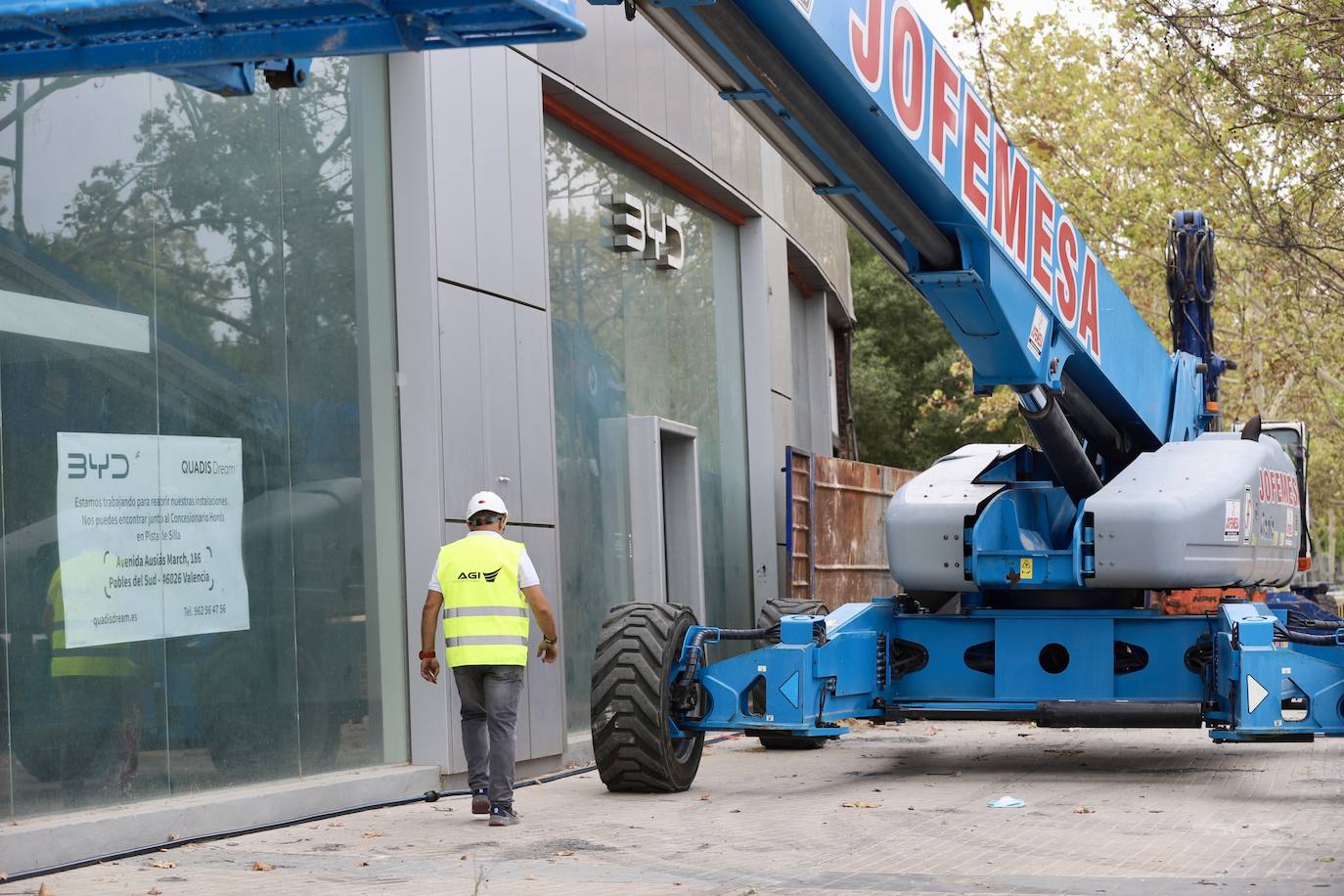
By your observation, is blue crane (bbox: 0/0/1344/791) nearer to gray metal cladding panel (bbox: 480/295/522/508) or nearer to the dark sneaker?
the dark sneaker

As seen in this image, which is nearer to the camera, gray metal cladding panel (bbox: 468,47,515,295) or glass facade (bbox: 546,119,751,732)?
gray metal cladding panel (bbox: 468,47,515,295)

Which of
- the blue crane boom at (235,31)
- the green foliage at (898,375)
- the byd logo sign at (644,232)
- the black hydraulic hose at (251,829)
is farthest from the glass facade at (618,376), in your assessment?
the green foliage at (898,375)

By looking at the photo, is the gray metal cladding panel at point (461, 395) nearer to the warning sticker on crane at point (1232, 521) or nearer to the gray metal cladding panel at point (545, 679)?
the gray metal cladding panel at point (545, 679)

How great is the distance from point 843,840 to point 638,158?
806 cm

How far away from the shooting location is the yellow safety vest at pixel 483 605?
900 cm

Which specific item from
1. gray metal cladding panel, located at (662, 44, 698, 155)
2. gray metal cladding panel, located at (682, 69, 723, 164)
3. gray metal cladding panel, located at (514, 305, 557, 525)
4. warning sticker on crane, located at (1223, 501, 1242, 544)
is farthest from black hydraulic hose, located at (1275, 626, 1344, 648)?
gray metal cladding panel, located at (682, 69, 723, 164)

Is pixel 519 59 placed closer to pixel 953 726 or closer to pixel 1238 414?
pixel 953 726

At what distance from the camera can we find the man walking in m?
8.91

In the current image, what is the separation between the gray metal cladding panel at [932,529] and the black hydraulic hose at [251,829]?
2763 mm

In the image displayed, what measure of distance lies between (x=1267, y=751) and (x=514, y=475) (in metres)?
6.28

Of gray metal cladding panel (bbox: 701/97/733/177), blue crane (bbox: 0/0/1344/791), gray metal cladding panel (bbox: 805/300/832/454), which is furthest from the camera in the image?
gray metal cladding panel (bbox: 805/300/832/454)

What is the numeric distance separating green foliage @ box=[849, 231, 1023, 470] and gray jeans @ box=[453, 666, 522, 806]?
33144mm

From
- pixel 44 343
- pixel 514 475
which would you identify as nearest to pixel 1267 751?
pixel 514 475

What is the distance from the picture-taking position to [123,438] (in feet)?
27.2
